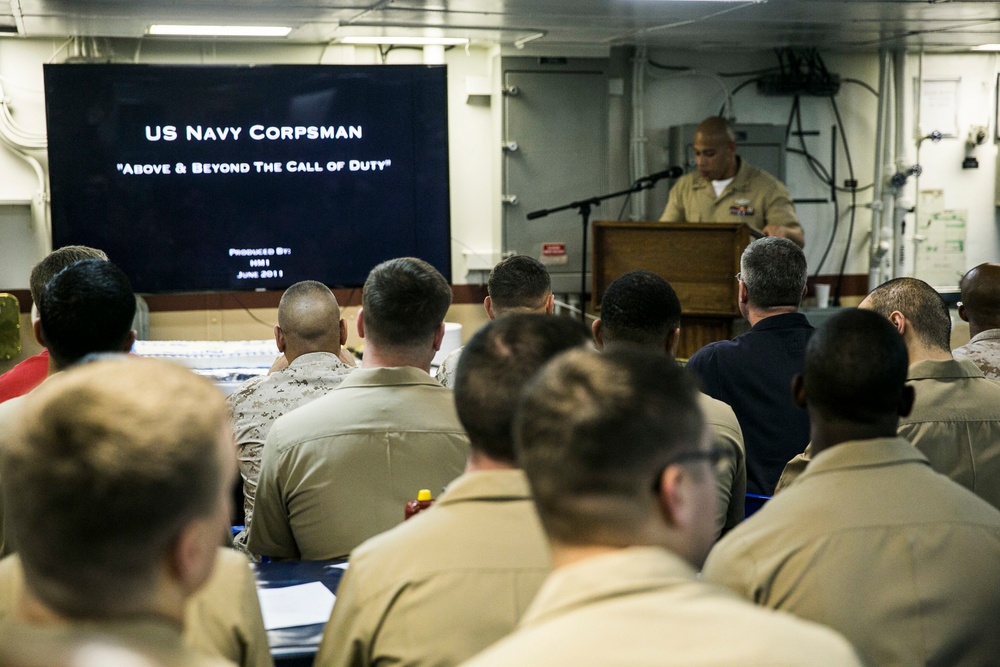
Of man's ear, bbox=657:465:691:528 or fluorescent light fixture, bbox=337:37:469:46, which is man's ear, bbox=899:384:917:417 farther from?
fluorescent light fixture, bbox=337:37:469:46

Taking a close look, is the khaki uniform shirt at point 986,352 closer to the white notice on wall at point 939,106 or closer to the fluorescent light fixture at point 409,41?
the fluorescent light fixture at point 409,41

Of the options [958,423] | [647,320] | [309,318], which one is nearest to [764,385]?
[647,320]

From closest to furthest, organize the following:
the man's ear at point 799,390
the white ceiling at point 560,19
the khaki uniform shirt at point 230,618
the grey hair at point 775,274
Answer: the khaki uniform shirt at point 230,618 → the man's ear at point 799,390 → the grey hair at point 775,274 → the white ceiling at point 560,19

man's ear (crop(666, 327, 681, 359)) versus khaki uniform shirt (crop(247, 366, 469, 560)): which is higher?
man's ear (crop(666, 327, 681, 359))

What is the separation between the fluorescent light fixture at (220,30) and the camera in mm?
5500

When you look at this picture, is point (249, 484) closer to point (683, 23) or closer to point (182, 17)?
point (182, 17)

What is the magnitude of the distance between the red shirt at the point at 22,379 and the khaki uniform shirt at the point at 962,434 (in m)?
2.19

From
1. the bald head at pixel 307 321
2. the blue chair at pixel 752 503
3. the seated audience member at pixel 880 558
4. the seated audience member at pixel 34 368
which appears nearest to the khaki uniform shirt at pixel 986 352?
the blue chair at pixel 752 503

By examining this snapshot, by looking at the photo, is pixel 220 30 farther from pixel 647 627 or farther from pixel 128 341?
pixel 647 627

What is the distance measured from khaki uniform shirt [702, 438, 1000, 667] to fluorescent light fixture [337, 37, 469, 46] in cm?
480

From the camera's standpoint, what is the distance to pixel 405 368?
2.56m

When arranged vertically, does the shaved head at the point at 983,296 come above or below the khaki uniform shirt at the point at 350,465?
above

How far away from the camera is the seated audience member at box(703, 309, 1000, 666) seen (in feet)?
5.55

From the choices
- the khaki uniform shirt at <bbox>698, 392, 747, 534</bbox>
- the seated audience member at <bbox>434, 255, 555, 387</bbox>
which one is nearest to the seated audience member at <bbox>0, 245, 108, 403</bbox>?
the seated audience member at <bbox>434, 255, 555, 387</bbox>
